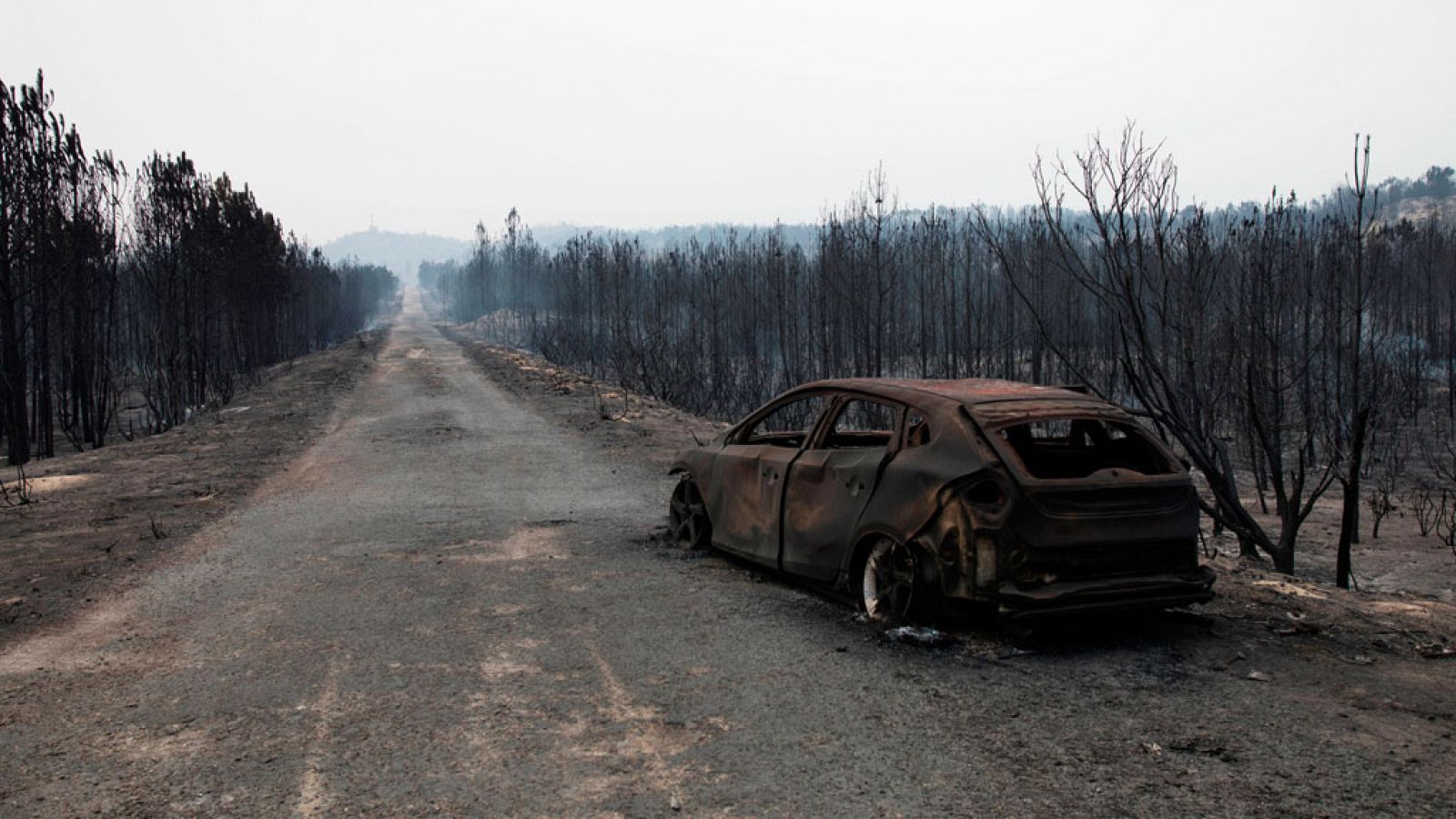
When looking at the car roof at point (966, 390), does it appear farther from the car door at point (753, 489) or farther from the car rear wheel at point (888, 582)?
the car rear wheel at point (888, 582)

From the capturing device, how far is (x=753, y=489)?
6848 millimetres

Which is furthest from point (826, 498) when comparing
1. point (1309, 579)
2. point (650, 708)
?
point (1309, 579)

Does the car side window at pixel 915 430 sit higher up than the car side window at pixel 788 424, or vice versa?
the car side window at pixel 915 430

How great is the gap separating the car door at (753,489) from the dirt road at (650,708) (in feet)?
0.82

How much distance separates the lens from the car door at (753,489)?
21.5 feet

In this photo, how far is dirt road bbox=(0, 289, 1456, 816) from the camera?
11.6ft

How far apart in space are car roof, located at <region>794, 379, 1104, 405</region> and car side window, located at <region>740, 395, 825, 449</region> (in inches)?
19.1

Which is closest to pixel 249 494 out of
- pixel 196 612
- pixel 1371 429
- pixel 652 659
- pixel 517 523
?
pixel 517 523

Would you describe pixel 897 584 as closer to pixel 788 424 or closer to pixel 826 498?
pixel 826 498

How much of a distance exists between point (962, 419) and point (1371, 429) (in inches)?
566

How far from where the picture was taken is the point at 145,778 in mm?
3691

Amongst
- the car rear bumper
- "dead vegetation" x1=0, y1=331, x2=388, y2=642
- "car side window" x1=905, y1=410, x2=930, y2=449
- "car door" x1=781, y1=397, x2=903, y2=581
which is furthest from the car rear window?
"dead vegetation" x1=0, y1=331, x2=388, y2=642

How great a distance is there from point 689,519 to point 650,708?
137 inches

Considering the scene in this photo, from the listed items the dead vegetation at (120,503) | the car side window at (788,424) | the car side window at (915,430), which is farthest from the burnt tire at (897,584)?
the dead vegetation at (120,503)
